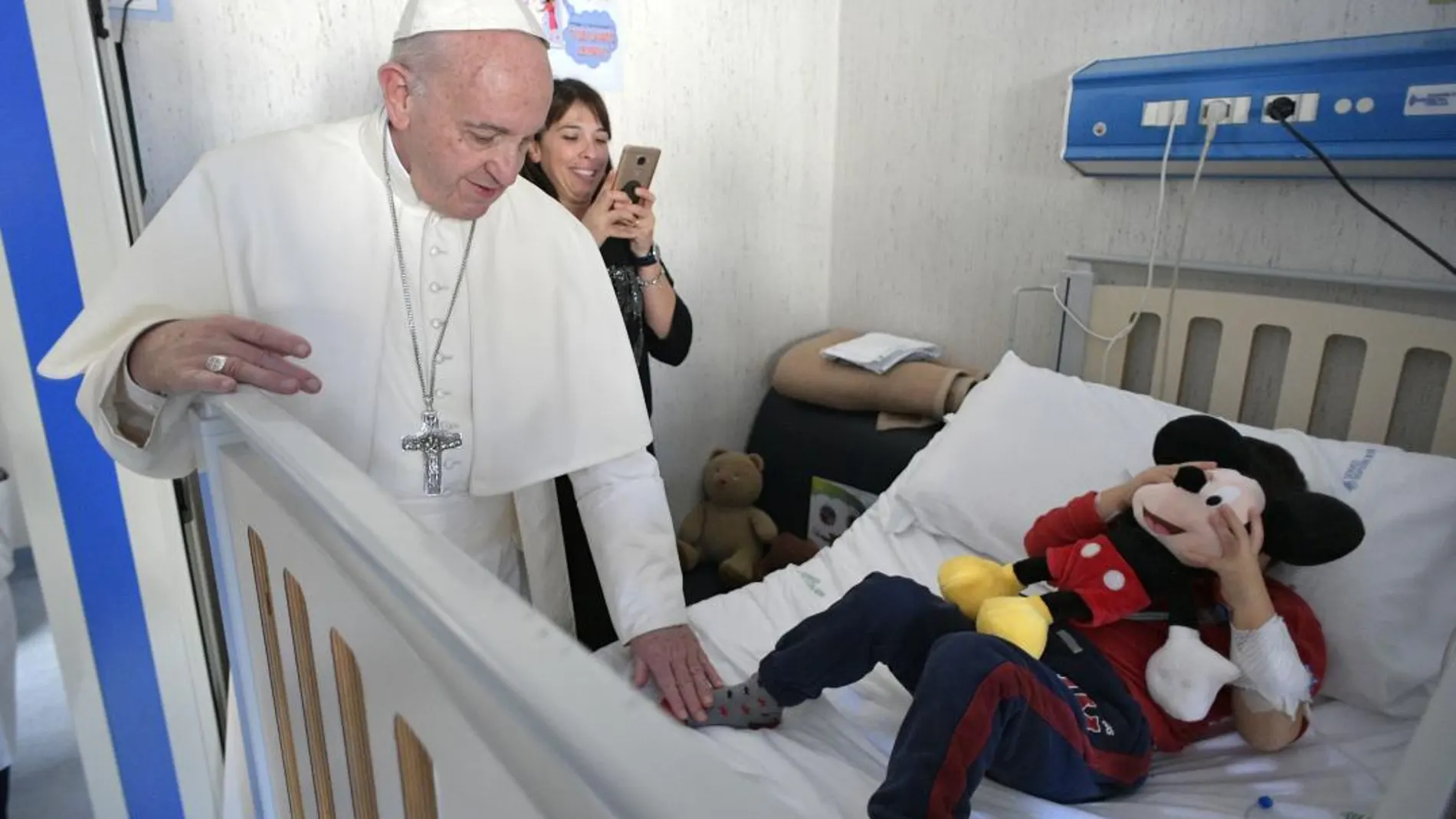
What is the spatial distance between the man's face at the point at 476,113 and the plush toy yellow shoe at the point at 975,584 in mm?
893

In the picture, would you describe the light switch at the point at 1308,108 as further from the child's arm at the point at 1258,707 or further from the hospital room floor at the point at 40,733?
the hospital room floor at the point at 40,733

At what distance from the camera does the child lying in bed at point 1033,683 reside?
3.21 feet

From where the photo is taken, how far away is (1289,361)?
5.25ft

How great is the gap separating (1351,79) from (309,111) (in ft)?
6.26

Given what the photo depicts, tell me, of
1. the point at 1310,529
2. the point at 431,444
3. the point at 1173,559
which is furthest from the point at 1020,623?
the point at 431,444

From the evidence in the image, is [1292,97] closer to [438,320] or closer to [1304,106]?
[1304,106]

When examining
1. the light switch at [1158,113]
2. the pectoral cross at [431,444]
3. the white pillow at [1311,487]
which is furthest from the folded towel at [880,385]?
the pectoral cross at [431,444]

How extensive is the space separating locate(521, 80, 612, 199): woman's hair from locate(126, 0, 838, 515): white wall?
0.35 m

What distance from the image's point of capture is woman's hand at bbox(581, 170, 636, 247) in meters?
1.72

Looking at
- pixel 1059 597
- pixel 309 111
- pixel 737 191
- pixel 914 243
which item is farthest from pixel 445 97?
pixel 914 243

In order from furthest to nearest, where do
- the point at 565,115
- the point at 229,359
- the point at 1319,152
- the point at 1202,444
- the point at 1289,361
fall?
the point at 565,115
the point at 1289,361
the point at 1319,152
the point at 1202,444
the point at 229,359

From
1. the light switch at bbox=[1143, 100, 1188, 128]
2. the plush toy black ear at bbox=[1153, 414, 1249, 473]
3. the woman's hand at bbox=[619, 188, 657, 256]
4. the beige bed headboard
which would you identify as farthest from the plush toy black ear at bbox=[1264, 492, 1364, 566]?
the woman's hand at bbox=[619, 188, 657, 256]

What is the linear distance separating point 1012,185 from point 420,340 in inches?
58.7

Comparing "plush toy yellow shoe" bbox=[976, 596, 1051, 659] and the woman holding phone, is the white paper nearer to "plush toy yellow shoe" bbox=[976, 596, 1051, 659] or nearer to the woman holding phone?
the woman holding phone
